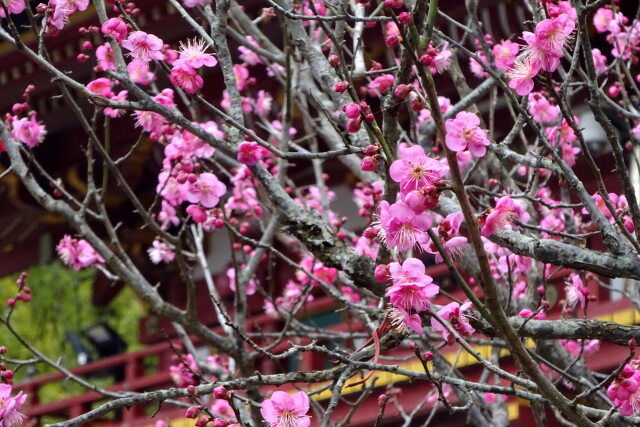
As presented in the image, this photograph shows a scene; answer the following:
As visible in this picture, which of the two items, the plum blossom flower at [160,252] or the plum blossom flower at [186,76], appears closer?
the plum blossom flower at [186,76]

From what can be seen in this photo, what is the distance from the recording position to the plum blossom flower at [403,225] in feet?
9.36

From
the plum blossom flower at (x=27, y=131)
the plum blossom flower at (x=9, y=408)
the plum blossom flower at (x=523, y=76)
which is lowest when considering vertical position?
the plum blossom flower at (x=9, y=408)

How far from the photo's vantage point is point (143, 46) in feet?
12.4

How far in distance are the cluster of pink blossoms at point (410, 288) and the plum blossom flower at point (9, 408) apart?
1.38 meters

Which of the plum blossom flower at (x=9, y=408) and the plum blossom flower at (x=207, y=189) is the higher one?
the plum blossom flower at (x=207, y=189)

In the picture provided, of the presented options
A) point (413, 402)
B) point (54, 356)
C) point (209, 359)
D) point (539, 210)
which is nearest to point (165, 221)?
point (209, 359)

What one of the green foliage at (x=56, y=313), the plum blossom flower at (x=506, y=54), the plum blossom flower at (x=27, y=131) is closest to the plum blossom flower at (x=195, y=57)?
the plum blossom flower at (x=506, y=54)

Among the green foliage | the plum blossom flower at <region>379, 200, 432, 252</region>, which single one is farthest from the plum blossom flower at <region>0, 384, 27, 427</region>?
the green foliage

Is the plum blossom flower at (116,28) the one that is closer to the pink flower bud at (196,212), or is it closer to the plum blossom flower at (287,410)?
the pink flower bud at (196,212)

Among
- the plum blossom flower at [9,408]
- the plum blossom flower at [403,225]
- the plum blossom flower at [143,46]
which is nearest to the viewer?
the plum blossom flower at [403,225]

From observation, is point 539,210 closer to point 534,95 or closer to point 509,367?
point 509,367

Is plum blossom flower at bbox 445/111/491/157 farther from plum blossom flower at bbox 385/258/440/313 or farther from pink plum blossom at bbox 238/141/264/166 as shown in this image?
pink plum blossom at bbox 238/141/264/166

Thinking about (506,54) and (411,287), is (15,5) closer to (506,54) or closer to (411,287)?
(506,54)

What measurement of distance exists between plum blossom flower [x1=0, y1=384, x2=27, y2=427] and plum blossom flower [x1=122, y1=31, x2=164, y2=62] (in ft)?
3.94
